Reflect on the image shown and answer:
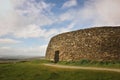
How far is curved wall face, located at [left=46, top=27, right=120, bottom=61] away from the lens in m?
24.0

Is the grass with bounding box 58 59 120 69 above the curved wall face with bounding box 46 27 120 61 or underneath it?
underneath

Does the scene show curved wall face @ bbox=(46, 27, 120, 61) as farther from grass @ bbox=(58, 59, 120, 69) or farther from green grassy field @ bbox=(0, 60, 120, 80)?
green grassy field @ bbox=(0, 60, 120, 80)

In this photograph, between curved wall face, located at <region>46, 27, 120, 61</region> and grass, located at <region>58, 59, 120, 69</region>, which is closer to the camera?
grass, located at <region>58, 59, 120, 69</region>

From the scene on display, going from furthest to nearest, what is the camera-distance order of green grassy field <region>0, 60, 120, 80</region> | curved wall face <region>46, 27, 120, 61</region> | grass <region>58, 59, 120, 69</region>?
curved wall face <region>46, 27, 120, 61</region>
grass <region>58, 59, 120, 69</region>
green grassy field <region>0, 60, 120, 80</region>

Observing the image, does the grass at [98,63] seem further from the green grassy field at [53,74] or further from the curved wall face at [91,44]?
the green grassy field at [53,74]

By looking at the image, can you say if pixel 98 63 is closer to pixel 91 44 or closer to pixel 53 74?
pixel 91 44

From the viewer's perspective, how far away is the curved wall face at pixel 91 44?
944 inches

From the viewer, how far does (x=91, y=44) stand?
25.5 m

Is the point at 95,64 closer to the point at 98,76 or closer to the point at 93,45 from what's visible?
the point at 93,45

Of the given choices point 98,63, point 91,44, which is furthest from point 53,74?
point 91,44

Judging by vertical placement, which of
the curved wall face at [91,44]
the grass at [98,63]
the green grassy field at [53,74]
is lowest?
the green grassy field at [53,74]

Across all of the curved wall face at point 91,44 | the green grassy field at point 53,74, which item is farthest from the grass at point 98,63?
the green grassy field at point 53,74

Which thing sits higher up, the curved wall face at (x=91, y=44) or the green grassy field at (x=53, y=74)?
the curved wall face at (x=91, y=44)

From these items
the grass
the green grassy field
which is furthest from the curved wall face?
the green grassy field
